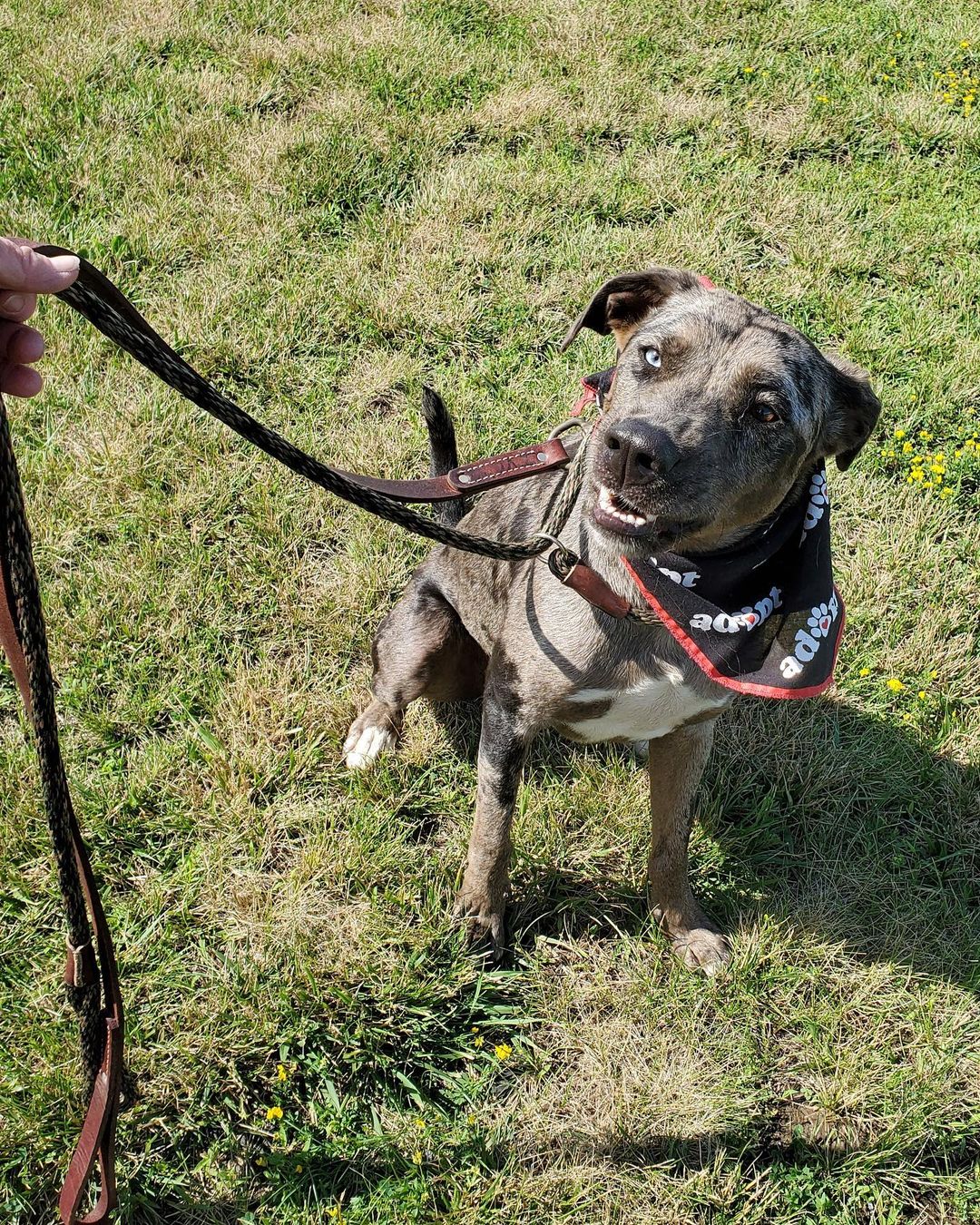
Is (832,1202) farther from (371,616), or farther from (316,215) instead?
(316,215)

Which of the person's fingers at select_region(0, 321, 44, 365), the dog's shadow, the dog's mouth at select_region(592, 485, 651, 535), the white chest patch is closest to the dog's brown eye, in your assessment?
the dog's mouth at select_region(592, 485, 651, 535)

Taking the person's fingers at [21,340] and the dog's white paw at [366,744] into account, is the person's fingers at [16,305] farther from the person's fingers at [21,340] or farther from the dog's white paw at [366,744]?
the dog's white paw at [366,744]

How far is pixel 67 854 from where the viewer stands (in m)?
2.25

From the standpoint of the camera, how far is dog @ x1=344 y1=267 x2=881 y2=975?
109 inches

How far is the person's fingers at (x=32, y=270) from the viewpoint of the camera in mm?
1961

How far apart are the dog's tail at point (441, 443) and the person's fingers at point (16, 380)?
171cm

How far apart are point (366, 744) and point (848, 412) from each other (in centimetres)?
223

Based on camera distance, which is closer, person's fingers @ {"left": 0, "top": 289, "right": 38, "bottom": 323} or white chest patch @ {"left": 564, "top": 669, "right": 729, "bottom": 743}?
person's fingers @ {"left": 0, "top": 289, "right": 38, "bottom": 323}

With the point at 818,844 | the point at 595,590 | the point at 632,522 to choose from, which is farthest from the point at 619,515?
the point at 818,844

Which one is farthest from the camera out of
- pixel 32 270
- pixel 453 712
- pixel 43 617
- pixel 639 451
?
pixel 453 712

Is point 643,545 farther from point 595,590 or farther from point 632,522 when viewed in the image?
point 595,590

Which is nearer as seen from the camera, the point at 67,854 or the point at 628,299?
the point at 67,854

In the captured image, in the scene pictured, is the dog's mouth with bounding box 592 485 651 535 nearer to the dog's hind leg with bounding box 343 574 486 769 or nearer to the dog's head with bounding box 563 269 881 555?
the dog's head with bounding box 563 269 881 555

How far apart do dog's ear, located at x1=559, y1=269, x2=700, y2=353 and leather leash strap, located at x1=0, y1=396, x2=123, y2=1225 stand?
5.63 ft
